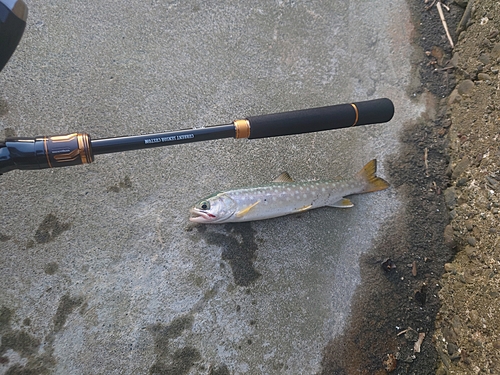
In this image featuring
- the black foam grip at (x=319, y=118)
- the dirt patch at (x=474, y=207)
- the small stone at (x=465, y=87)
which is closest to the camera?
the black foam grip at (x=319, y=118)

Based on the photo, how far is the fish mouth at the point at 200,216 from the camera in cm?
248

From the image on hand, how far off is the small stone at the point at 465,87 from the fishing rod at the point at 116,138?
949 mm

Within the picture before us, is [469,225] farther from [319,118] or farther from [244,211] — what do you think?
[244,211]

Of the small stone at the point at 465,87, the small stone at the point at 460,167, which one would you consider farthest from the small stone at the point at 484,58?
the small stone at the point at 460,167

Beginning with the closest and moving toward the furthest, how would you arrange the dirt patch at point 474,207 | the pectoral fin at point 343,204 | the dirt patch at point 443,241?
the dirt patch at point 474,207 → the dirt patch at point 443,241 → the pectoral fin at point 343,204

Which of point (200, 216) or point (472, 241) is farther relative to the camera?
point (472, 241)

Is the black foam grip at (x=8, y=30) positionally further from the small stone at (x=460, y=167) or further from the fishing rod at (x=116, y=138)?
the small stone at (x=460, y=167)

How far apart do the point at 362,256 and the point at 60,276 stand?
1994 mm

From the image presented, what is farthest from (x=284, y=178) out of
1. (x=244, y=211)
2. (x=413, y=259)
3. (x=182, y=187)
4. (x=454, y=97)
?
(x=454, y=97)

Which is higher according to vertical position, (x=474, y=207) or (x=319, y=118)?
(x=319, y=118)

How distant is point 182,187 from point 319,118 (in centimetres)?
105

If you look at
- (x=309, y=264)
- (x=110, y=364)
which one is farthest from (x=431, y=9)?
(x=110, y=364)

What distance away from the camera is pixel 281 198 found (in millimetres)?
2607

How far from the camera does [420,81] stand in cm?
303
